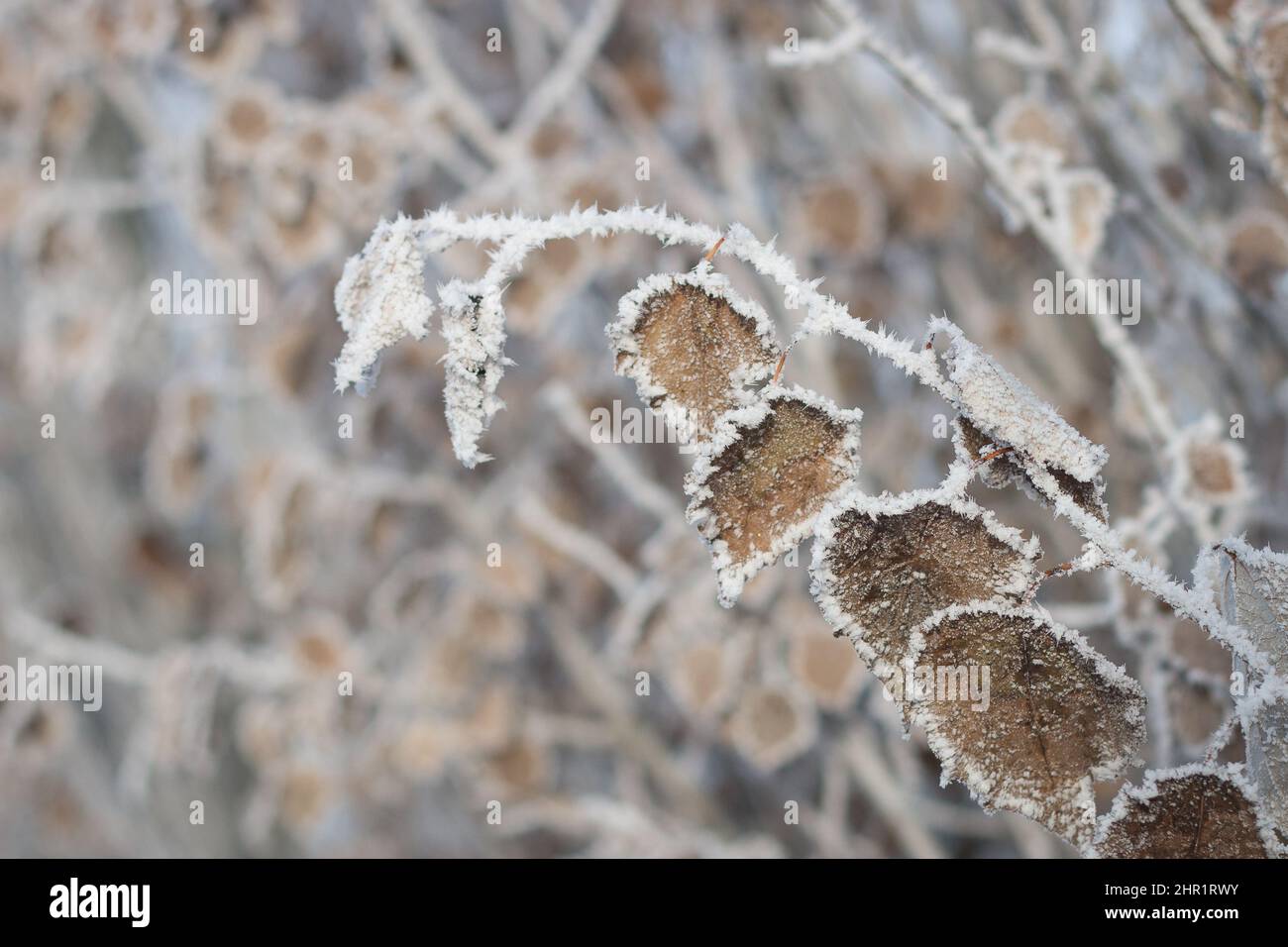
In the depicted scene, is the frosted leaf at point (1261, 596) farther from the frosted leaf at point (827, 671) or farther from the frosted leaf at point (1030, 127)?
the frosted leaf at point (827, 671)

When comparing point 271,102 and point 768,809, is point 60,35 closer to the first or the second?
point 271,102

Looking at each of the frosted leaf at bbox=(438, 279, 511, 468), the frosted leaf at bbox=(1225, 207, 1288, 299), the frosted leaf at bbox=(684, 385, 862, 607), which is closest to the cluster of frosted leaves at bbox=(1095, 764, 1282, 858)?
the frosted leaf at bbox=(684, 385, 862, 607)

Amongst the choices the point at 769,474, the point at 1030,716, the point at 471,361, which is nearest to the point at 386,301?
the point at 471,361

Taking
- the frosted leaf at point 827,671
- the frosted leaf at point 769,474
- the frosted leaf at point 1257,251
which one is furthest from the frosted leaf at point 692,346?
the frosted leaf at point 827,671

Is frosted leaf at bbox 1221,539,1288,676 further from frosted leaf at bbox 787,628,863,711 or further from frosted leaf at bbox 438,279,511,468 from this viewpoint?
frosted leaf at bbox 787,628,863,711

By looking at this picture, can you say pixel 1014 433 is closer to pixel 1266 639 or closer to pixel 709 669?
pixel 1266 639

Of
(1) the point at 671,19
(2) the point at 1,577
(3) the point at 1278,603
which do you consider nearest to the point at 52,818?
(2) the point at 1,577
